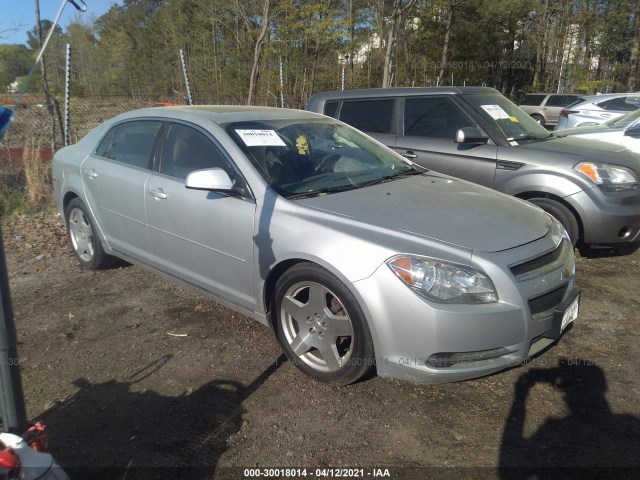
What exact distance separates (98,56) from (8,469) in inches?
546

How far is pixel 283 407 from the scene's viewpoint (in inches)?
111

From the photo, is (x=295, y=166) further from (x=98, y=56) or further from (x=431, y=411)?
(x=98, y=56)

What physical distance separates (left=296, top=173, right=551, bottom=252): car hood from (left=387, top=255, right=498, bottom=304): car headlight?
0.53ft

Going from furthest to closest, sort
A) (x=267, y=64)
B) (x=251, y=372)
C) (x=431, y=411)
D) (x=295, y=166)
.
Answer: (x=267, y=64), (x=295, y=166), (x=251, y=372), (x=431, y=411)

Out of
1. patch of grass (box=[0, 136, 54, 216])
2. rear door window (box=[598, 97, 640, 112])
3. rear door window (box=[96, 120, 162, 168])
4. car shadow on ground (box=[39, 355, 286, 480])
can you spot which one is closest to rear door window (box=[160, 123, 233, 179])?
rear door window (box=[96, 120, 162, 168])

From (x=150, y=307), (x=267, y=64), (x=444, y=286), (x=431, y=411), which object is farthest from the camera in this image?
(x=267, y=64)

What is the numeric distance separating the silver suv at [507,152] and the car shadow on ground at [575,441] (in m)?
2.16

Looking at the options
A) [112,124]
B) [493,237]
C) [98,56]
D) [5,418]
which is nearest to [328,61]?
[98,56]

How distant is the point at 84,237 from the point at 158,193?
5.06 feet

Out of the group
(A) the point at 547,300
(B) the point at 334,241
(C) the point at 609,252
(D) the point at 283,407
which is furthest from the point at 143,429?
(C) the point at 609,252

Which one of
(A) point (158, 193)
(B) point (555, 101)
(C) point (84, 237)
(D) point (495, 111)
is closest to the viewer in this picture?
(A) point (158, 193)

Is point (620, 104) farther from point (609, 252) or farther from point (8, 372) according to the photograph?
point (8, 372)

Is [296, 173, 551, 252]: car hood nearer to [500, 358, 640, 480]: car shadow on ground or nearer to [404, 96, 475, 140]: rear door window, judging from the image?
[500, 358, 640, 480]: car shadow on ground

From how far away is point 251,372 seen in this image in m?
3.19
